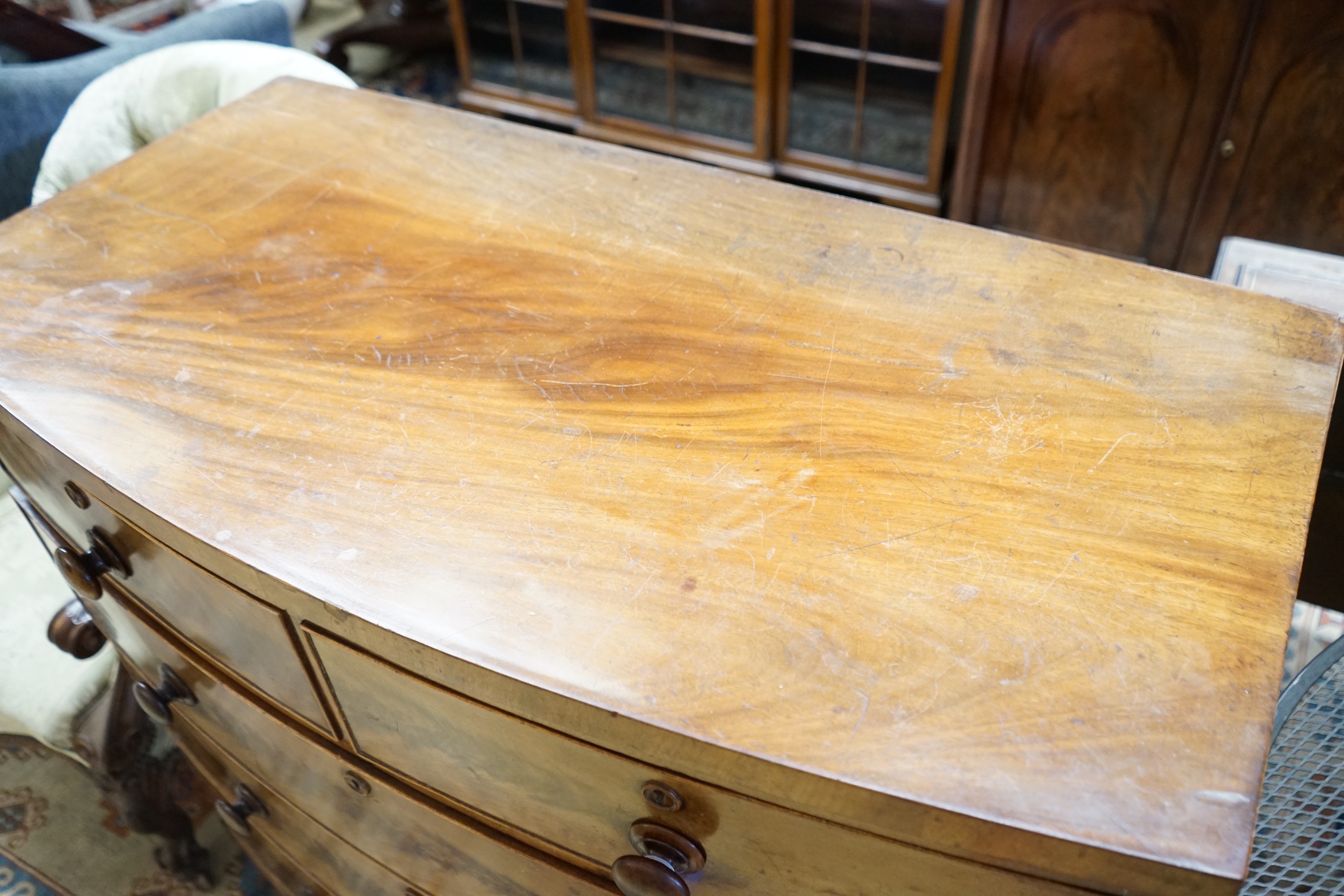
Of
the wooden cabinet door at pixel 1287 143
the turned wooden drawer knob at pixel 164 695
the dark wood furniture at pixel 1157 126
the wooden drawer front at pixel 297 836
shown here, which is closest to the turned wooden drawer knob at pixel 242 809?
the wooden drawer front at pixel 297 836

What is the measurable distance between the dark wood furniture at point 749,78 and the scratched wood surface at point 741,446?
1.34 m

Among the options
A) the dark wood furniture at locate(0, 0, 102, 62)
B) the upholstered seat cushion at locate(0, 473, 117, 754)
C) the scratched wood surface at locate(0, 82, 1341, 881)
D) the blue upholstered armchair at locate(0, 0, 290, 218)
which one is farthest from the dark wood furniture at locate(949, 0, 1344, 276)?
the dark wood furniture at locate(0, 0, 102, 62)

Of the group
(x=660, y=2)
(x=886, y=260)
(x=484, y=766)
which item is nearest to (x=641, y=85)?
(x=660, y=2)

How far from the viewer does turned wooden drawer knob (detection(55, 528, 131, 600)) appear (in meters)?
0.81

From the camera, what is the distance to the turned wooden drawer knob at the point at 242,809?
99 centimetres

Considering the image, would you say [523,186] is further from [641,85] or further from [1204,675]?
[641,85]

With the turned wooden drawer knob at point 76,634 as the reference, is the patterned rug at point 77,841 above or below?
below

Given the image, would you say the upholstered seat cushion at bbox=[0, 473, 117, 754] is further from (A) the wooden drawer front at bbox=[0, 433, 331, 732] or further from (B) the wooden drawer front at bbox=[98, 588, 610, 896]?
(A) the wooden drawer front at bbox=[0, 433, 331, 732]

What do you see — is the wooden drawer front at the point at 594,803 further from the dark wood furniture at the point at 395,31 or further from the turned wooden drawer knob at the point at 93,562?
the dark wood furniture at the point at 395,31

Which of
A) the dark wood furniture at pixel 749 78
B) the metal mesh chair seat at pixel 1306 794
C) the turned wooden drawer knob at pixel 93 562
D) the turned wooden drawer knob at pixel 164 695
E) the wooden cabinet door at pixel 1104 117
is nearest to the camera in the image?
the metal mesh chair seat at pixel 1306 794

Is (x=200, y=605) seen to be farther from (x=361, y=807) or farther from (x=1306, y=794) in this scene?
(x=1306, y=794)

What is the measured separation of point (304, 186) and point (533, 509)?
0.52 m

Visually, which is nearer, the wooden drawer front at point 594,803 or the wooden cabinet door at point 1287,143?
the wooden drawer front at point 594,803

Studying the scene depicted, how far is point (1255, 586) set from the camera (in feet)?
1.82
